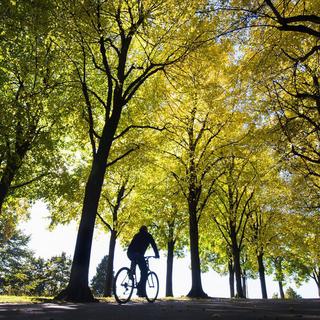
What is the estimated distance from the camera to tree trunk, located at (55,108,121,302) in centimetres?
1039

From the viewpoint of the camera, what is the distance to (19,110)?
11.0 metres

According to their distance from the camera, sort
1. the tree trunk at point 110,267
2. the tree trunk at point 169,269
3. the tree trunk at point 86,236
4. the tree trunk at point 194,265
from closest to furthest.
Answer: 1. the tree trunk at point 86,236
2. the tree trunk at point 194,265
3. the tree trunk at point 110,267
4. the tree trunk at point 169,269

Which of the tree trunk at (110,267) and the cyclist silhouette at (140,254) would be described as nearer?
the cyclist silhouette at (140,254)

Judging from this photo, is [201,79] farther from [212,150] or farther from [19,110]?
[19,110]

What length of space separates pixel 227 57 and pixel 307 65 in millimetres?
4231

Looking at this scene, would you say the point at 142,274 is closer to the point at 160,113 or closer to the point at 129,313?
the point at 129,313

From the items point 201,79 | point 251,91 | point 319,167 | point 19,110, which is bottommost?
point 19,110

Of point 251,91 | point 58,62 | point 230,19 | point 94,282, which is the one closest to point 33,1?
point 58,62

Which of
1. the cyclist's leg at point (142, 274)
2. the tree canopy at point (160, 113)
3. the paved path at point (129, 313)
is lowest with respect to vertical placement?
the paved path at point (129, 313)

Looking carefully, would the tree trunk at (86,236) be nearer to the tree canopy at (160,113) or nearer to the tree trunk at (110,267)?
the tree canopy at (160,113)

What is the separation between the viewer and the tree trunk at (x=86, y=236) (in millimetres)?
10391

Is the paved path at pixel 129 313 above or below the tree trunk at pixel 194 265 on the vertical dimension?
below

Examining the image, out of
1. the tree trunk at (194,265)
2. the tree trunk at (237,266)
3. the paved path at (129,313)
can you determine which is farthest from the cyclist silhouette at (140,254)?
the tree trunk at (237,266)

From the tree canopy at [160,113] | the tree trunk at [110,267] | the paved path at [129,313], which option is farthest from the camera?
the tree trunk at [110,267]
